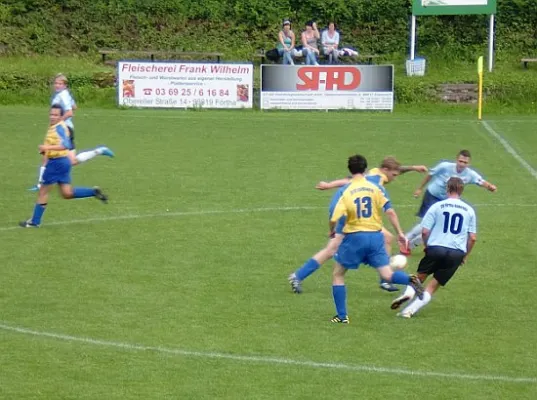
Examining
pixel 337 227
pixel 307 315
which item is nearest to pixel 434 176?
pixel 337 227

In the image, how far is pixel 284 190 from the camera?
21281 mm

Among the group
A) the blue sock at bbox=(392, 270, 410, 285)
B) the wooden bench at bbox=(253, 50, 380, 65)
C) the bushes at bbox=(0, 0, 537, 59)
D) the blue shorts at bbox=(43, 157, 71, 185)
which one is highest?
the bushes at bbox=(0, 0, 537, 59)

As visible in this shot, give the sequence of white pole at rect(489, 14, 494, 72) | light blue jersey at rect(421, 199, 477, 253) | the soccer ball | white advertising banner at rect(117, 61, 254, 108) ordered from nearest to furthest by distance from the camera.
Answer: light blue jersey at rect(421, 199, 477, 253), the soccer ball, white advertising banner at rect(117, 61, 254, 108), white pole at rect(489, 14, 494, 72)

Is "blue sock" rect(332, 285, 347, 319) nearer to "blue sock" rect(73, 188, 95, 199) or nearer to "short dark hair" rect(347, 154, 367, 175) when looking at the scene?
"short dark hair" rect(347, 154, 367, 175)

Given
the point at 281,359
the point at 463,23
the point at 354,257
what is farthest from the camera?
the point at 463,23

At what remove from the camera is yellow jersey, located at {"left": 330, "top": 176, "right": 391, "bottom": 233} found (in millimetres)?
11992

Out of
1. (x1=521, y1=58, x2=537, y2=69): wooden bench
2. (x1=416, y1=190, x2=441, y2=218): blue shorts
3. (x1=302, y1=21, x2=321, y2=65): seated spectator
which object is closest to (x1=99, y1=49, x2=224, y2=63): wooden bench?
(x1=302, y1=21, x2=321, y2=65): seated spectator

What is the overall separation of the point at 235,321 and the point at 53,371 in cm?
246

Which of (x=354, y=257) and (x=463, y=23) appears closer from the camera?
(x=354, y=257)

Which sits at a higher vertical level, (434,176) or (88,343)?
(434,176)

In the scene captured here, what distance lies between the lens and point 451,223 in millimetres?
12500

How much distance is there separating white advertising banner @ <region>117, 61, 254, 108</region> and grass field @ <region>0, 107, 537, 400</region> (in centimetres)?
857

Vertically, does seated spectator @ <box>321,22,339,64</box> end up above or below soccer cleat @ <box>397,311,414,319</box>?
above

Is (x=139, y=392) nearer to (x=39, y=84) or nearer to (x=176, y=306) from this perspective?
(x=176, y=306)
